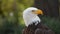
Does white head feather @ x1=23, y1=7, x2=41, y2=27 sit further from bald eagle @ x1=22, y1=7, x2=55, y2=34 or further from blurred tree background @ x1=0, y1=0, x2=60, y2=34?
blurred tree background @ x1=0, y1=0, x2=60, y2=34

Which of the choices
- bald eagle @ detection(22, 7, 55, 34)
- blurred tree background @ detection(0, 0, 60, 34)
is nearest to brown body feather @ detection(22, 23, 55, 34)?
bald eagle @ detection(22, 7, 55, 34)

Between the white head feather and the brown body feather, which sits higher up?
the white head feather

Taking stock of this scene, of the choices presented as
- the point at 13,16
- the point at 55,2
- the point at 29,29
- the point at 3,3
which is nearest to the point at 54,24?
the point at 55,2

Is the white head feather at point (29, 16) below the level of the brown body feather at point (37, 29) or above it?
above

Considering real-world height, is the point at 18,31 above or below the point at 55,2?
below

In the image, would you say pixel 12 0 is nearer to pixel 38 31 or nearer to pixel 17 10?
pixel 17 10

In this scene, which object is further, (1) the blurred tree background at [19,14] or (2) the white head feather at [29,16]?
(1) the blurred tree background at [19,14]

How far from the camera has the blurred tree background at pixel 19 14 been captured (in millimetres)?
8213

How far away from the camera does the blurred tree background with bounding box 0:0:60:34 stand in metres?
8.21

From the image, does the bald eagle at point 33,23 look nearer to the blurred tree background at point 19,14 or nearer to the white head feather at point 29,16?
the white head feather at point 29,16

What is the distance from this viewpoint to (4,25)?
941 centimetres

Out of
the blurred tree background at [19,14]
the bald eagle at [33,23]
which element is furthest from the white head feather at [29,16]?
the blurred tree background at [19,14]

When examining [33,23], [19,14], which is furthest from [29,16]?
[19,14]

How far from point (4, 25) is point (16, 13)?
225cm
